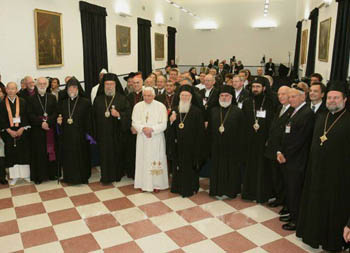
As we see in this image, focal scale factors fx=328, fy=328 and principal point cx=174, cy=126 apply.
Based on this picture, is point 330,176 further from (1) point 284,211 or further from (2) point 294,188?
(1) point 284,211

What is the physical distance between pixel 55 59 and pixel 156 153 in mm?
4236

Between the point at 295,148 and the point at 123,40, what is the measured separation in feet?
30.2

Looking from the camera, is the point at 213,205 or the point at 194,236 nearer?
the point at 194,236

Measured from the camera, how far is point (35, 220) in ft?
14.6

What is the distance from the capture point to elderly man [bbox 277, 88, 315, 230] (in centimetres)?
395

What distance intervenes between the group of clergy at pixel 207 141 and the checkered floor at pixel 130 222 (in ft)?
0.78

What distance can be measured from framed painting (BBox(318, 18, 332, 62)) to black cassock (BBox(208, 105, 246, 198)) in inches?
217

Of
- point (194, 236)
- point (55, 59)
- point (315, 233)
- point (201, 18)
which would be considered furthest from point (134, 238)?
point (201, 18)

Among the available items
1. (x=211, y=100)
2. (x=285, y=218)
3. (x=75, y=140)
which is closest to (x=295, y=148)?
(x=285, y=218)

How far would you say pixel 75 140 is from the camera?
18.5 ft

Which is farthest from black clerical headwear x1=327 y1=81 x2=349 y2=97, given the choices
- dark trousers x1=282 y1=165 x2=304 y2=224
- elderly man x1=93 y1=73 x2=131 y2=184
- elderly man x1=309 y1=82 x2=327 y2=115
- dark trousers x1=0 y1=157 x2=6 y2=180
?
dark trousers x1=0 y1=157 x2=6 y2=180

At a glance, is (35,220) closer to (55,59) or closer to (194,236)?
(194,236)

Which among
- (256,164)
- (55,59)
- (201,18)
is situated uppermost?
(201,18)

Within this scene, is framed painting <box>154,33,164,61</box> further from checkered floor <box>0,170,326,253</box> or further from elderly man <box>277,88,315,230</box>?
elderly man <box>277,88,315,230</box>
